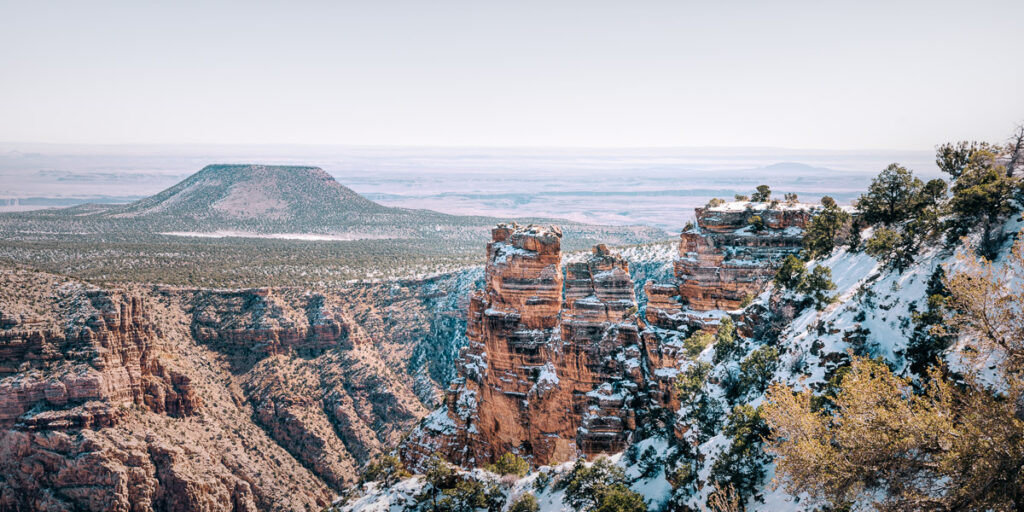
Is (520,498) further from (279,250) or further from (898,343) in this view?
(279,250)

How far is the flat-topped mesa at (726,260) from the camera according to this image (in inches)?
1549

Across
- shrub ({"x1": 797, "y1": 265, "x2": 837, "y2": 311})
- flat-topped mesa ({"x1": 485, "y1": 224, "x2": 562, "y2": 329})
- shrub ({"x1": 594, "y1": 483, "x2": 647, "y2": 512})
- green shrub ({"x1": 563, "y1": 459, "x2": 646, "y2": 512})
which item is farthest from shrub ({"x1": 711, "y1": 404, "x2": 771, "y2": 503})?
flat-topped mesa ({"x1": 485, "y1": 224, "x2": 562, "y2": 329})

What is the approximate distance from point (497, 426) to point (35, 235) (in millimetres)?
121223

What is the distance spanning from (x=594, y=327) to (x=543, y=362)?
189 inches

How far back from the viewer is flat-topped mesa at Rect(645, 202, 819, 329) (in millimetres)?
39344

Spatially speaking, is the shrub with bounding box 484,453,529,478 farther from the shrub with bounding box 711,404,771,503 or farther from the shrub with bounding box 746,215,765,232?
the shrub with bounding box 746,215,765,232

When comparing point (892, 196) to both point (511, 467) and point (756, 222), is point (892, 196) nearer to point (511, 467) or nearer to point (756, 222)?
point (756, 222)

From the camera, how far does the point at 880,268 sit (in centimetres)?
2955

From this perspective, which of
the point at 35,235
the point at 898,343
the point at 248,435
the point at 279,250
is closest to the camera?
the point at 898,343

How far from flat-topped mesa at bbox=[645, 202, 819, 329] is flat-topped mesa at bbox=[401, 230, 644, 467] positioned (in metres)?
3.17

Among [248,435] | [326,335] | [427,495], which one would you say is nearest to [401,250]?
[326,335]

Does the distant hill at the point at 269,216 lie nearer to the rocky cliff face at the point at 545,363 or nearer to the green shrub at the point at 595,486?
the rocky cliff face at the point at 545,363

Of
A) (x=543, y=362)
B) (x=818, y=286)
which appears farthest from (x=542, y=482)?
(x=818, y=286)

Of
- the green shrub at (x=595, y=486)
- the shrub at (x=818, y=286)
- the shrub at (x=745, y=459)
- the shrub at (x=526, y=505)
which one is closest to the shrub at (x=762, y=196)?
the shrub at (x=818, y=286)
